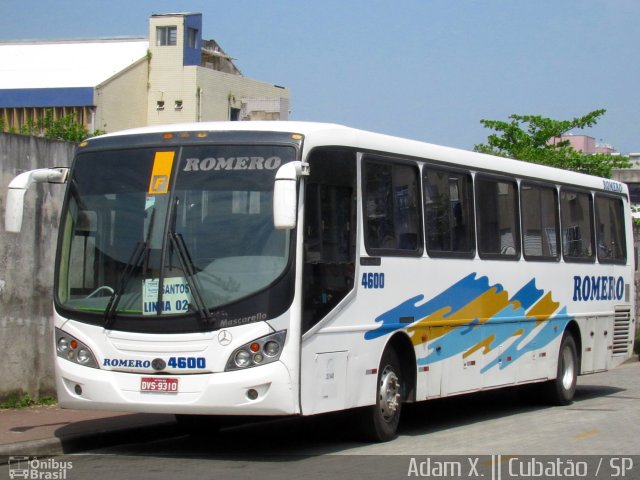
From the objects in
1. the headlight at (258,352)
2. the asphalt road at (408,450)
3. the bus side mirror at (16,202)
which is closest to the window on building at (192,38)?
the asphalt road at (408,450)

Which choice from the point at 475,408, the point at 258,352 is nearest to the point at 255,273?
the point at 258,352

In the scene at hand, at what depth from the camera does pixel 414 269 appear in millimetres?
12227

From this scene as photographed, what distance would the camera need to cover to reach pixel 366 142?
1155 centimetres

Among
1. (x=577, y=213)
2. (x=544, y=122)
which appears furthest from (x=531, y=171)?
(x=544, y=122)

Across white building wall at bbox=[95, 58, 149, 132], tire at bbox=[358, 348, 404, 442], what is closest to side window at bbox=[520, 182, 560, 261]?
tire at bbox=[358, 348, 404, 442]

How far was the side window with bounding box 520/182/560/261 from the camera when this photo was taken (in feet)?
49.8

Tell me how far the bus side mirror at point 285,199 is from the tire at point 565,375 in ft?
25.7

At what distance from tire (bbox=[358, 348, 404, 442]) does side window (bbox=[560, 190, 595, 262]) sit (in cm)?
536

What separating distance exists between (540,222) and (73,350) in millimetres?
7540

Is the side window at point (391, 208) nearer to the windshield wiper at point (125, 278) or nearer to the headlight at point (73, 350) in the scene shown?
the windshield wiper at point (125, 278)

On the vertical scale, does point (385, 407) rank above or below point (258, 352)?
below

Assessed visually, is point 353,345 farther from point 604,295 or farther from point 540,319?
point 604,295

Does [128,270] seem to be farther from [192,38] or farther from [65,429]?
[192,38]

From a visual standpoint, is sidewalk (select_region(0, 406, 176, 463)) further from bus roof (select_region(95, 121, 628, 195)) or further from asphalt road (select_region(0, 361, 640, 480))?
bus roof (select_region(95, 121, 628, 195))
